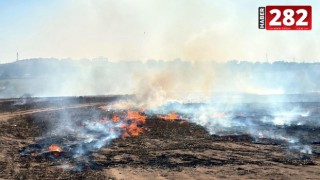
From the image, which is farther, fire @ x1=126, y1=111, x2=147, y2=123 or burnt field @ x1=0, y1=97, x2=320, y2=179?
fire @ x1=126, y1=111, x2=147, y2=123

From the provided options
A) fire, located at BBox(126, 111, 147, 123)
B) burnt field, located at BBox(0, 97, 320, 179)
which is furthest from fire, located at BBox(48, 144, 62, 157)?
fire, located at BBox(126, 111, 147, 123)

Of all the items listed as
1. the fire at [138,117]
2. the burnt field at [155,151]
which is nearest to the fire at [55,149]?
the burnt field at [155,151]

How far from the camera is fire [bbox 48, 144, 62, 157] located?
→ 19047 millimetres

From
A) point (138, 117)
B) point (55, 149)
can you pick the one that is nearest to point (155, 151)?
point (55, 149)

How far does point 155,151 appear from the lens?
769 inches

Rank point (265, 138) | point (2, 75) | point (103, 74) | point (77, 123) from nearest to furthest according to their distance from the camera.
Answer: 1. point (265, 138)
2. point (77, 123)
3. point (103, 74)
4. point (2, 75)

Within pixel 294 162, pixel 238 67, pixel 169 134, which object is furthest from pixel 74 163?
pixel 238 67

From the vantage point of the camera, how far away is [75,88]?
82812 millimetres

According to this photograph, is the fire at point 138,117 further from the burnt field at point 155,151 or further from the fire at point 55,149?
the fire at point 55,149

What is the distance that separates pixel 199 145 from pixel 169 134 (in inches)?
165

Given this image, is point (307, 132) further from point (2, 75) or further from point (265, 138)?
point (2, 75)

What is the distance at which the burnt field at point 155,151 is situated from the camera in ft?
50.8

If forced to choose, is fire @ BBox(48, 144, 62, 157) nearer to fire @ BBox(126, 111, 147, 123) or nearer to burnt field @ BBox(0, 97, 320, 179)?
burnt field @ BBox(0, 97, 320, 179)

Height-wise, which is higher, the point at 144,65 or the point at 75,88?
the point at 144,65
